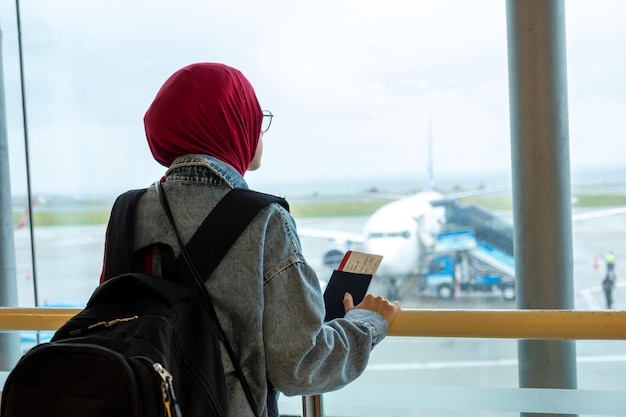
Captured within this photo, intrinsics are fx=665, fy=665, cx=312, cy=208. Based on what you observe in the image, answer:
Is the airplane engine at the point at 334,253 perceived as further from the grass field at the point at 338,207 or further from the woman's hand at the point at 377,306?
the woman's hand at the point at 377,306

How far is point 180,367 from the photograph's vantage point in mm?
893

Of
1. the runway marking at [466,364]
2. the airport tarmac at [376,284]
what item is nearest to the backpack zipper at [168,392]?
the runway marking at [466,364]

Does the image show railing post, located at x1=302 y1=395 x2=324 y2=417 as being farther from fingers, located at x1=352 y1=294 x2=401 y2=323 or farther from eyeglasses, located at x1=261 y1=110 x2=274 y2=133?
eyeglasses, located at x1=261 y1=110 x2=274 y2=133

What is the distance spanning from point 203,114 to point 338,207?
468 centimetres

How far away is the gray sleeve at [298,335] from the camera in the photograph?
957 millimetres

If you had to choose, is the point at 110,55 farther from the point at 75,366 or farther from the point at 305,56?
the point at 75,366

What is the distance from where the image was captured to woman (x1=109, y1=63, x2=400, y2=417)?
3.14 ft

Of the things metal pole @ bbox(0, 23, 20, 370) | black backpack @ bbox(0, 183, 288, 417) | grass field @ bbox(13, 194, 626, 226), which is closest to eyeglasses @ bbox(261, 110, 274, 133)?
black backpack @ bbox(0, 183, 288, 417)

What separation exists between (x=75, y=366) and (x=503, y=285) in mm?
5213

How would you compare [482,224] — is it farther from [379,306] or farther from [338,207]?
[379,306]

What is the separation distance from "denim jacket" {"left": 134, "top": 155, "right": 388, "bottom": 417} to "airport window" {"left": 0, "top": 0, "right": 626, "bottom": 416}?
2564 mm

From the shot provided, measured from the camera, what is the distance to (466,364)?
2.55m

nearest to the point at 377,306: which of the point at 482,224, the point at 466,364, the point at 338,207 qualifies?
the point at 466,364

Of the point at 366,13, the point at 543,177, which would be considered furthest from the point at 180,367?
the point at 366,13
